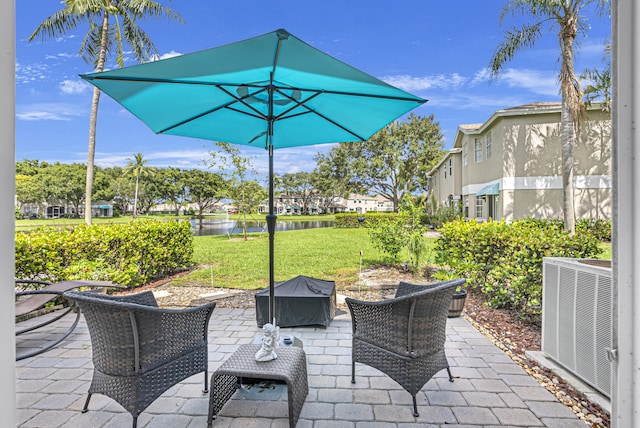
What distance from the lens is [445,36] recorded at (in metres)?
12.2

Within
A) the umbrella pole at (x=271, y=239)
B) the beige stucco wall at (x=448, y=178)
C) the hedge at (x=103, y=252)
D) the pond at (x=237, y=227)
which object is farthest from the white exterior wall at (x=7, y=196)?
the beige stucco wall at (x=448, y=178)

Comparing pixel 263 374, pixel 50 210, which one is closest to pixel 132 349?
pixel 263 374

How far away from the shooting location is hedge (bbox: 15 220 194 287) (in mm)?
4840

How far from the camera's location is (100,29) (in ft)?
48.1

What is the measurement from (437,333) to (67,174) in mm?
51893

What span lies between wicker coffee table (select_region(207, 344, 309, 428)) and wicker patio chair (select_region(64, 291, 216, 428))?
349 millimetres

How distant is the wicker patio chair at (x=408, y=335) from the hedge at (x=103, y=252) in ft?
15.3

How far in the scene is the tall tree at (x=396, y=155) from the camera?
29062 millimetres

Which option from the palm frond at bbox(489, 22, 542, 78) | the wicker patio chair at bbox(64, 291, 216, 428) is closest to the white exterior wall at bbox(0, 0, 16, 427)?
the wicker patio chair at bbox(64, 291, 216, 428)

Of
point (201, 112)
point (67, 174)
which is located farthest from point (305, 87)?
point (67, 174)

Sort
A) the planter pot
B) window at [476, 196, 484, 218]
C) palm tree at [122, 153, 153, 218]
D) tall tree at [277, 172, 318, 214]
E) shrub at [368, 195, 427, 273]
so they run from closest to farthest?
the planter pot → shrub at [368, 195, 427, 273] → window at [476, 196, 484, 218] → palm tree at [122, 153, 153, 218] → tall tree at [277, 172, 318, 214]

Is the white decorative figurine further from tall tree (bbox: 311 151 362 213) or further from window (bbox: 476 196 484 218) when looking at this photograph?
tall tree (bbox: 311 151 362 213)

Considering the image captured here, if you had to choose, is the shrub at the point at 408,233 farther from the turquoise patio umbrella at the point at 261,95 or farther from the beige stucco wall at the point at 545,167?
the beige stucco wall at the point at 545,167

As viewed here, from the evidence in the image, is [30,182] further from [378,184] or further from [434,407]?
[434,407]
